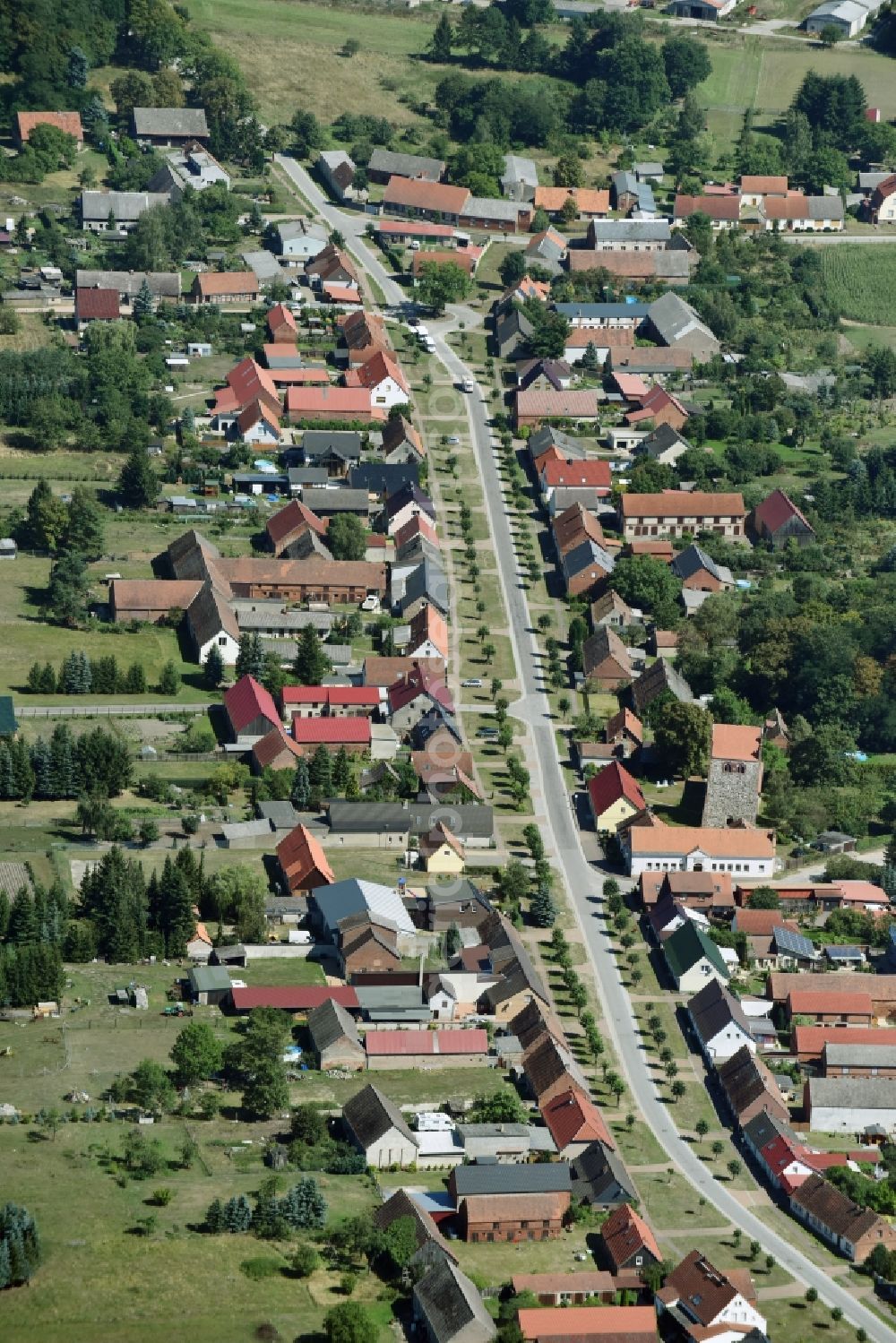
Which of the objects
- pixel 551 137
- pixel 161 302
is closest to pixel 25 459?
pixel 161 302

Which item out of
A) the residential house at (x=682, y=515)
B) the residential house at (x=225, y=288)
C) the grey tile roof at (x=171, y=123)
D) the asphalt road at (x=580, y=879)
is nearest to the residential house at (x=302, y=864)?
the asphalt road at (x=580, y=879)

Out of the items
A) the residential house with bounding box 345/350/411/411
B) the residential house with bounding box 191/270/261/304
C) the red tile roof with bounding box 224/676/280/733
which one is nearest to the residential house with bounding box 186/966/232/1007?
the red tile roof with bounding box 224/676/280/733

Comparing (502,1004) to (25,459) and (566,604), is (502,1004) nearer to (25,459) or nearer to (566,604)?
(566,604)

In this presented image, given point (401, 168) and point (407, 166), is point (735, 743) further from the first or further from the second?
point (407, 166)

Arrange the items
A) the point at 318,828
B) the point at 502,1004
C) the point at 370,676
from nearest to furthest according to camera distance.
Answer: the point at 502,1004 < the point at 318,828 < the point at 370,676

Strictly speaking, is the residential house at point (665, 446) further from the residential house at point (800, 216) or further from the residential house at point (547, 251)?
the residential house at point (800, 216)
